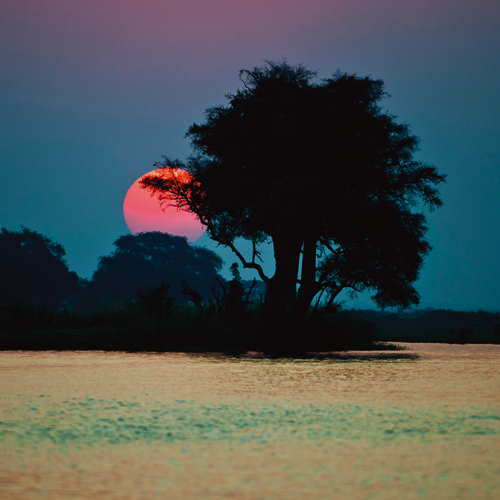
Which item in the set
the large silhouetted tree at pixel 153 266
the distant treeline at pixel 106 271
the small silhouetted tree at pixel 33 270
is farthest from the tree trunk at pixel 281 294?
the large silhouetted tree at pixel 153 266

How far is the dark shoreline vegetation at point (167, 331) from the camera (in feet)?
56.7

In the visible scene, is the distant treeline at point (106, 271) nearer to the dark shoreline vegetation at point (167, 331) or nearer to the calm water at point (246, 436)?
the dark shoreline vegetation at point (167, 331)

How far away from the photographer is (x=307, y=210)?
2173 centimetres

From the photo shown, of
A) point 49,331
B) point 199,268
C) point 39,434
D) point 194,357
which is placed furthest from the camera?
point 199,268

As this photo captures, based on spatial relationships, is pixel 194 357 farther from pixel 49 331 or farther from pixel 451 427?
pixel 451 427

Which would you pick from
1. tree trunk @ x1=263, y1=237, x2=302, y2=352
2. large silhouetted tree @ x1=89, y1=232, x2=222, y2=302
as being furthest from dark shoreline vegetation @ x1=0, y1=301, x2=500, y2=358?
large silhouetted tree @ x1=89, y1=232, x2=222, y2=302

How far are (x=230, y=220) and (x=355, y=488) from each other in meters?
20.6

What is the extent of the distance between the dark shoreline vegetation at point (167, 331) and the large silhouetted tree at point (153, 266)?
5357cm

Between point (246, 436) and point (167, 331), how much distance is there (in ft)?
44.2

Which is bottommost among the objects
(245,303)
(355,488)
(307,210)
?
(355,488)

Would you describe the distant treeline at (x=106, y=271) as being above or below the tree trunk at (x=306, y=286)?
above

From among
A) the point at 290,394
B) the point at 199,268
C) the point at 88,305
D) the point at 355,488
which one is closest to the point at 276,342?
the point at 290,394

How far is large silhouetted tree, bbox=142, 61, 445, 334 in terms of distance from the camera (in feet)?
71.5

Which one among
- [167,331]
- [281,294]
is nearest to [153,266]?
[281,294]
